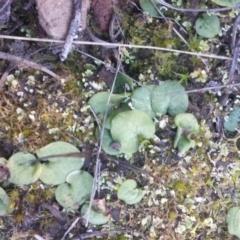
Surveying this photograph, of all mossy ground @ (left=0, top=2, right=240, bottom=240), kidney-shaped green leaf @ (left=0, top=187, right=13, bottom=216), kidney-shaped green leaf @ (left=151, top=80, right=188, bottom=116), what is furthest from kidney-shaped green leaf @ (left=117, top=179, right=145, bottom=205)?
kidney-shaped green leaf @ (left=0, top=187, right=13, bottom=216)

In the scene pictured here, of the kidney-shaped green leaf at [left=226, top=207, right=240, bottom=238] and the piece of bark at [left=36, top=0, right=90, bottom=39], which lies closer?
the piece of bark at [left=36, top=0, right=90, bottom=39]

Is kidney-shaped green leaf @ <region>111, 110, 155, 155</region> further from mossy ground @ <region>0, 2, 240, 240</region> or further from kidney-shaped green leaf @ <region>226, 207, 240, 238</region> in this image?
kidney-shaped green leaf @ <region>226, 207, 240, 238</region>

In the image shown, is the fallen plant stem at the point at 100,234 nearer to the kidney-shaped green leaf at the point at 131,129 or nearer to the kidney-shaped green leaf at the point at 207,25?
the kidney-shaped green leaf at the point at 131,129

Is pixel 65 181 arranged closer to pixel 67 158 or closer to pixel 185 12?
pixel 67 158

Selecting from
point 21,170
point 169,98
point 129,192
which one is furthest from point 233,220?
point 21,170

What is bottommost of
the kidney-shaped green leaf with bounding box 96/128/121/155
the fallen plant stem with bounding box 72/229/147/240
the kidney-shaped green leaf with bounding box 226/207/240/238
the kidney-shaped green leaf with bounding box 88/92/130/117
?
the fallen plant stem with bounding box 72/229/147/240

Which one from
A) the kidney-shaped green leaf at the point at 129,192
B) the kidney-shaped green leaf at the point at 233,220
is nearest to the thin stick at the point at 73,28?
the kidney-shaped green leaf at the point at 129,192

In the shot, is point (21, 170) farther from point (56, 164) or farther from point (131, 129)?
point (131, 129)
